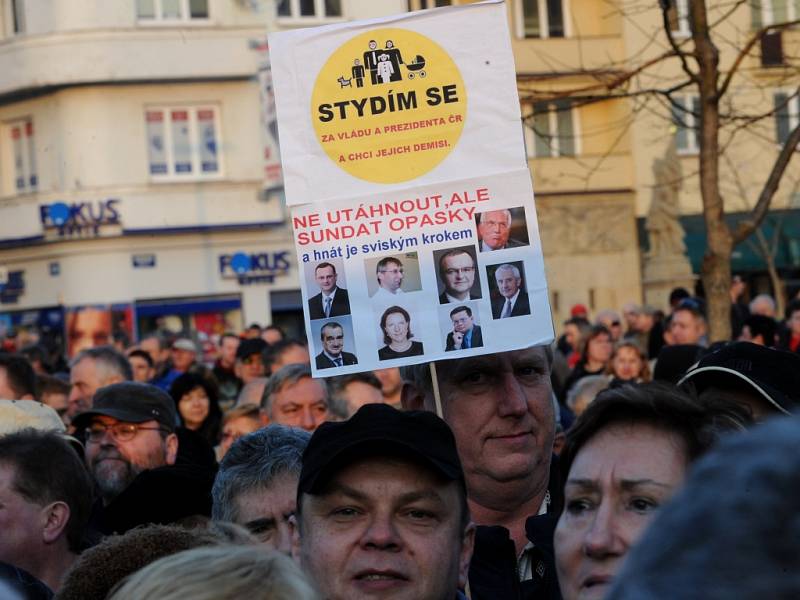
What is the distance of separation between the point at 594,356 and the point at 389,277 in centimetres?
853

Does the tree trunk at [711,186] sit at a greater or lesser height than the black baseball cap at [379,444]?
greater

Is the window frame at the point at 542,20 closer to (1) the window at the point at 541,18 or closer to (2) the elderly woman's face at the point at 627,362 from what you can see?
(1) the window at the point at 541,18

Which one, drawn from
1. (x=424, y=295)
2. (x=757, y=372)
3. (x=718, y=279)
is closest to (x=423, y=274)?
(x=424, y=295)

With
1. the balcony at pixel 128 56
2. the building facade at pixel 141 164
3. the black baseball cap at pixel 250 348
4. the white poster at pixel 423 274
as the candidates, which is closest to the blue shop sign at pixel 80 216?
the building facade at pixel 141 164

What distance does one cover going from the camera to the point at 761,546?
88cm

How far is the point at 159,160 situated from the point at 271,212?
2935mm

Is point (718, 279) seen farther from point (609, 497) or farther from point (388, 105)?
point (609, 497)

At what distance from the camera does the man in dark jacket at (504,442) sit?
4029mm

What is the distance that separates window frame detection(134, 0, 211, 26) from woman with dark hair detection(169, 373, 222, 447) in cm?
2650

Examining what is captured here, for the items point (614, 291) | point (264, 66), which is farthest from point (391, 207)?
point (614, 291)

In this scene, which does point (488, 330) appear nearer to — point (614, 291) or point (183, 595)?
point (183, 595)

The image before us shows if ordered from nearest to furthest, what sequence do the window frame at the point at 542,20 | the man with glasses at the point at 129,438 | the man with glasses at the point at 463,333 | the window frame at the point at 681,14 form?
1. the man with glasses at the point at 463,333
2. the man with glasses at the point at 129,438
3. the window frame at the point at 681,14
4. the window frame at the point at 542,20

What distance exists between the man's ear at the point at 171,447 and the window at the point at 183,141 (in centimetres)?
2911

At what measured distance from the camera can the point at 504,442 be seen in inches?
173
